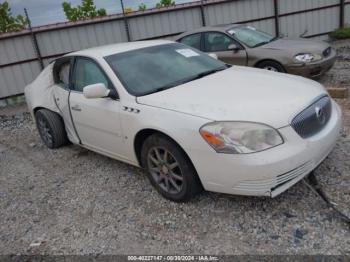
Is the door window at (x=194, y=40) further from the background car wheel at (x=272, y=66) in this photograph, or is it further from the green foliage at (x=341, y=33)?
the green foliage at (x=341, y=33)

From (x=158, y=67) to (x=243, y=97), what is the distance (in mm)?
1199

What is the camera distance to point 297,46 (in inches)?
275

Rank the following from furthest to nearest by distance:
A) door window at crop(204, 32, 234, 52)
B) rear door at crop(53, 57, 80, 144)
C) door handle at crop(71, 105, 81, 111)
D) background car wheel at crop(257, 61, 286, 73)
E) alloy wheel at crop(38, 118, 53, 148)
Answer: door window at crop(204, 32, 234, 52) < background car wheel at crop(257, 61, 286, 73) < alloy wheel at crop(38, 118, 53, 148) < rear door at crop(53, 57, 80, 144) < door handle at crop(71, 105, 81, 111)

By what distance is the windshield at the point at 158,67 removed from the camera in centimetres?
371

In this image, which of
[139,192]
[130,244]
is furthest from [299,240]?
[139,192]

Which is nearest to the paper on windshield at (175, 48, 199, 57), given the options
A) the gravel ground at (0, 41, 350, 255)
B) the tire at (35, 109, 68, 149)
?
the gravel ground at (0, 41, 350, 255)

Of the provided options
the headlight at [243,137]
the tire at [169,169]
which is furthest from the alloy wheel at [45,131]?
the headlight at [243,137]

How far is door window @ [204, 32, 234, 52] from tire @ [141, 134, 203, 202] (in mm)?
4752

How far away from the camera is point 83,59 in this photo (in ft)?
14.3

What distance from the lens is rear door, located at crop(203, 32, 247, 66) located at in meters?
7.38

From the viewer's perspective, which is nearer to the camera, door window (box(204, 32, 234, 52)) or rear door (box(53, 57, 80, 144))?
rear door (box(53, 57, 80, 144))

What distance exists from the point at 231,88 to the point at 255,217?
4.03 feet

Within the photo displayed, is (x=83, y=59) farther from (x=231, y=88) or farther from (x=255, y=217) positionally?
(x=255, y=217)

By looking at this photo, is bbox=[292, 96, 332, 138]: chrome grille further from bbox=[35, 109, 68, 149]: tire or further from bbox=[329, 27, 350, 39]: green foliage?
bbox=[329, 27, 350, 39]: green foliage
